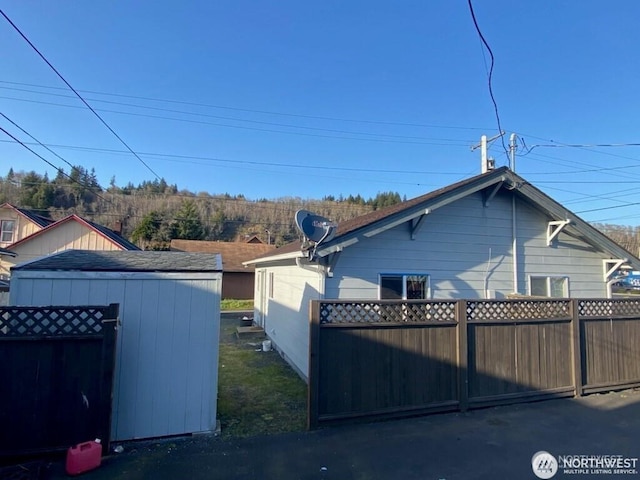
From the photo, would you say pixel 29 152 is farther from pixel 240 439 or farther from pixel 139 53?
pixel 240 439

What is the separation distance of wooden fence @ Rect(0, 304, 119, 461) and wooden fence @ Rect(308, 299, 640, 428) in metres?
2.56

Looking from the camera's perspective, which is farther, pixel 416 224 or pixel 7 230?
pixel 7 230

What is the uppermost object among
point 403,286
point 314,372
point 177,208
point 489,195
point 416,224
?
point 177,208

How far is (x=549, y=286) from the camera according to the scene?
845 centimetres

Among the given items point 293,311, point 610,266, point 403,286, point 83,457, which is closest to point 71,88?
point 293,311

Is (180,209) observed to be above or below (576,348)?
above

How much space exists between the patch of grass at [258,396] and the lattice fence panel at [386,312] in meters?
1.62

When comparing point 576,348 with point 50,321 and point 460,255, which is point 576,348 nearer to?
point 460,255

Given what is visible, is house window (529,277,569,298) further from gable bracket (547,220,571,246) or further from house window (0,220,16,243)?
house window (0,220,16,243)

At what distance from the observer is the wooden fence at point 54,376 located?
12.7ft

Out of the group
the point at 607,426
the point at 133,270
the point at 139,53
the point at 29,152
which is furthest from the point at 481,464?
the point at 29,152

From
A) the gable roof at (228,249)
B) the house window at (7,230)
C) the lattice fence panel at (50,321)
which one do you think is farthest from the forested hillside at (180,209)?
the lattice fence panel at (50,321)

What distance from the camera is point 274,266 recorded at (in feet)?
37.1

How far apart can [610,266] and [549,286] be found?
6.47 ft
